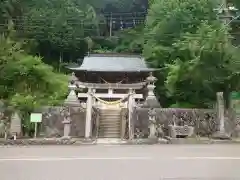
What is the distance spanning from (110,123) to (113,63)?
10907 millimetres

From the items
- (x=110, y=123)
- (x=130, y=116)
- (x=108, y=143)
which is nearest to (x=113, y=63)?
(x=110, y=123)

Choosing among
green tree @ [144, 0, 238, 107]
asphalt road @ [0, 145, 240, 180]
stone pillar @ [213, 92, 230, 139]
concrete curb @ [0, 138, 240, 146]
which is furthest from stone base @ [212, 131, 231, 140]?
asphalt road @ [0, 145, 240, 180]

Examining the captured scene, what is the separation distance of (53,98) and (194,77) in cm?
888

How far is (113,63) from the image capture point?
1316 inches

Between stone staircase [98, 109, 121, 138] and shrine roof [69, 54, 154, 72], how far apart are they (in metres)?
6.63

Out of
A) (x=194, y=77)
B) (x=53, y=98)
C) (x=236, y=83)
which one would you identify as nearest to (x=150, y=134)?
(x=194, y=77)

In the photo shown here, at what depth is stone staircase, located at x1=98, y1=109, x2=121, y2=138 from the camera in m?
22.3

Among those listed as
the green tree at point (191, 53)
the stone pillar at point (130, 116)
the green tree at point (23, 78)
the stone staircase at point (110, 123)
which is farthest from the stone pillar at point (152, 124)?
the green tree at point (23, 78)

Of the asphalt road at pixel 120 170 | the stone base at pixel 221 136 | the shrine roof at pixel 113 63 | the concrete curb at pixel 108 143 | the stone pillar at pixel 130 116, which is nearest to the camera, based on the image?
the asphalt road at pixel 120 170

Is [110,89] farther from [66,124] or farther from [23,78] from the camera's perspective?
[66,124]

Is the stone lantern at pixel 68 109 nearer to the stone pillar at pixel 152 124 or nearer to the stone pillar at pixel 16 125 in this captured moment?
the stone pillar at pixel 16 125

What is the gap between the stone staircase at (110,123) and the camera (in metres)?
22.3

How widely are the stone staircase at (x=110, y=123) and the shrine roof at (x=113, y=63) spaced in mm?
6633

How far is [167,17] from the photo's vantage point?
31125 mm
